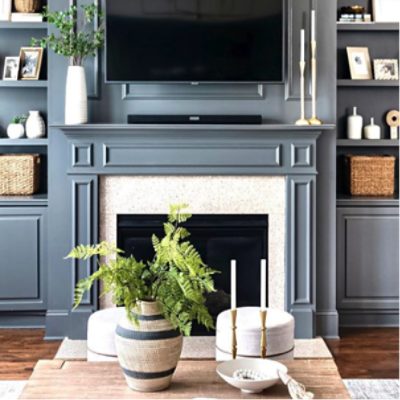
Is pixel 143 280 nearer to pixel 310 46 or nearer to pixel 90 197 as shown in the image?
pixel 90 197

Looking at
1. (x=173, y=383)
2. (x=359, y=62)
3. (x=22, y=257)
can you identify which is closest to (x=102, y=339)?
(x=173, y=383)

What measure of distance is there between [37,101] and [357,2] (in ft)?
7.21

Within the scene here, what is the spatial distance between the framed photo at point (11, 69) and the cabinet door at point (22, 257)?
87 centimetres

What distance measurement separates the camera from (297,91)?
5.00 m

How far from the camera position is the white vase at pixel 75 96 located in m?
4.77

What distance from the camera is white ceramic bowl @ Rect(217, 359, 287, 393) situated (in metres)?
2.57

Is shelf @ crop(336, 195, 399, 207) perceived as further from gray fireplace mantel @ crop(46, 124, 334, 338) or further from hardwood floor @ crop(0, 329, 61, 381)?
hardwood floor @ crop(0, 329, 61, 381)

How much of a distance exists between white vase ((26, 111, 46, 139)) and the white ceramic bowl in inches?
117

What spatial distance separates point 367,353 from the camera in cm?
471

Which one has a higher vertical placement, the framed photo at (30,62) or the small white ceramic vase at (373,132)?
the framed photo at (30,62)

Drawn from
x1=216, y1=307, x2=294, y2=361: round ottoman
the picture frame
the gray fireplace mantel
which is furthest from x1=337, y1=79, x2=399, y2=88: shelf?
x1=216, y1=307, x2=294, y2=361: round ottoman

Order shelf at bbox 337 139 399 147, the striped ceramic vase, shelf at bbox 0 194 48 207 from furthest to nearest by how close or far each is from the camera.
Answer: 1. shelf at bbox 337 139 399 147
2. shelf at bbox 0 194 48 207
3. the striped ceramic vase

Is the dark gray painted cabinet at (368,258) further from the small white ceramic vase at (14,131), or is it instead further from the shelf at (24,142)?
the small white ceramic vase at (14,131)

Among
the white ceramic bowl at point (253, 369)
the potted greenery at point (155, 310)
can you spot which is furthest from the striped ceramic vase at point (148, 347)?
the white ceramic bowl at point (253, 369)
